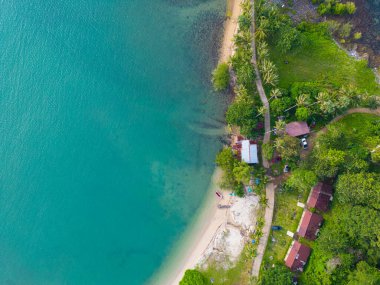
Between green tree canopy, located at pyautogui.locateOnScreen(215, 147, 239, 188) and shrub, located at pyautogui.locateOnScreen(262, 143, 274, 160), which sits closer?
shrub, located at pyautogui.locateOnScreen(262, 143, 274, 160)

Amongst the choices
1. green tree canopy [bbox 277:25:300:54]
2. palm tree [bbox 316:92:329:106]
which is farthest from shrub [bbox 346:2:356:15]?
palm tree [bbox 316:92:329:106]

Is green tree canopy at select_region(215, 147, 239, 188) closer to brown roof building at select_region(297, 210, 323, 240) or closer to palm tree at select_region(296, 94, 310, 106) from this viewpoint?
brown roof building at select_region(297, 210, 323, 240)

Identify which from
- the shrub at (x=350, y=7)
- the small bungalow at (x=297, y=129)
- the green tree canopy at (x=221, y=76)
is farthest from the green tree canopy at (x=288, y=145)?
the shrub at (x=350, y=7)

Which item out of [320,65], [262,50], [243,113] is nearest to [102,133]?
[243,113]

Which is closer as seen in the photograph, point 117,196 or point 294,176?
point 294,176

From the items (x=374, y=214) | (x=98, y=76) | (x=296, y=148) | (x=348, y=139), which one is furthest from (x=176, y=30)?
(x=374, y=214)

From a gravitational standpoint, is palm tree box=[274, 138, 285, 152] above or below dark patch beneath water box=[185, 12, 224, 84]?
below

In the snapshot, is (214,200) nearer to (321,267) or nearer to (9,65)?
(321,267)
